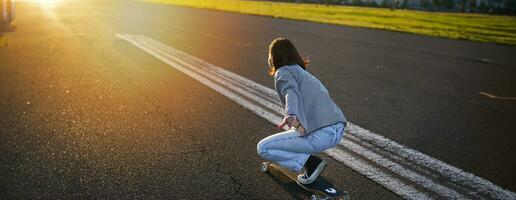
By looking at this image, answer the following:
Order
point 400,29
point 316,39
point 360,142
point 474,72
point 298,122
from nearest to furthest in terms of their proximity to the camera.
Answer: point 298,122, point 360,142, point 474,72, point 316,39, point 400,29

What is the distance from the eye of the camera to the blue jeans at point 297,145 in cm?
391

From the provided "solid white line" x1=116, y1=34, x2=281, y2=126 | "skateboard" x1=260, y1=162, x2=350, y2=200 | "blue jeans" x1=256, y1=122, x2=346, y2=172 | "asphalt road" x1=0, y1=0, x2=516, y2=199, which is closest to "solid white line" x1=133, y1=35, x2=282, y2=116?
"solid white line" x1=116, y1=34, x2=281, y2=126

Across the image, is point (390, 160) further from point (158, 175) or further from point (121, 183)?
point (121, 183)

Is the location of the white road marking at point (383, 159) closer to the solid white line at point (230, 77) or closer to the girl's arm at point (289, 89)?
the solid white line at point (230, 77)

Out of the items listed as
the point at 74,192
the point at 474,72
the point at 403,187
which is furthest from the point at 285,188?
the point at 474,72

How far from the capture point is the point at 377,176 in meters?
4.52

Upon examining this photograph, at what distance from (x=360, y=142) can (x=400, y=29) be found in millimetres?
19964

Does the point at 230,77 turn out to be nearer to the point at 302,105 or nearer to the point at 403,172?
the point at 403,172

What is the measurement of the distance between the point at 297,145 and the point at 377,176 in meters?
1.00

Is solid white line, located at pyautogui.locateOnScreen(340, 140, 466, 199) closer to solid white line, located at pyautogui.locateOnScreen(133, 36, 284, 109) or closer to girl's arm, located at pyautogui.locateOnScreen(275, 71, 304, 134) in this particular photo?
girl's arm, located at pyautogui.locateOnScreen(275, 71, 304, 134)

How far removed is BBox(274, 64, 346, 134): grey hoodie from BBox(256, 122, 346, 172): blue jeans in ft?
0.24

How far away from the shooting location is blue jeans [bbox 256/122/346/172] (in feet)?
12.8

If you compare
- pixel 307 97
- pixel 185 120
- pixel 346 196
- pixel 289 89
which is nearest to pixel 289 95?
pixel 289 89

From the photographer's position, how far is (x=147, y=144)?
5.24 m
